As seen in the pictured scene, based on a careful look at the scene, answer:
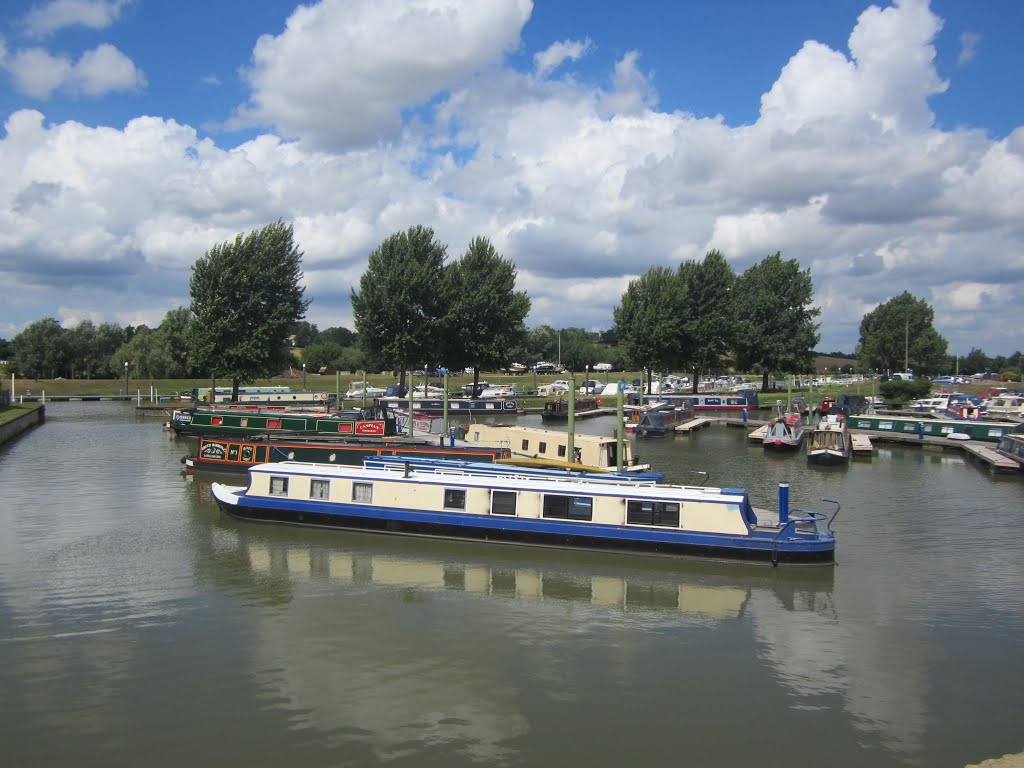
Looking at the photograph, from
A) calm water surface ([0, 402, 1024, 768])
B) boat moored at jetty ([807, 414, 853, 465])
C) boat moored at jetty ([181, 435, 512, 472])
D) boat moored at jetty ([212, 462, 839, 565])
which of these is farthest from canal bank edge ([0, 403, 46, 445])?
boat moored at jetty ([807, 414, 853, 465])

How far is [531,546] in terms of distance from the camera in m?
22.1

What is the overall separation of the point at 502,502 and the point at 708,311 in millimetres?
68976

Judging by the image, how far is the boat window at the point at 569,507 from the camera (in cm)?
2164

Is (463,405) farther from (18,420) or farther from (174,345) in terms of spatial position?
(174,345)

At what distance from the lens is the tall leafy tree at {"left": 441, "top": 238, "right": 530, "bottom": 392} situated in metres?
80.0

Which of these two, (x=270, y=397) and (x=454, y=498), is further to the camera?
(x=270, y=397)

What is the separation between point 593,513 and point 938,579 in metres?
9.09

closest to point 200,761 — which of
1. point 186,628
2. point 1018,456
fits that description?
point 186,628

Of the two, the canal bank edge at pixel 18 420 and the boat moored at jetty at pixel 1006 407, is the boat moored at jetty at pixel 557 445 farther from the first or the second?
the boat moored at jetty at pixel 1006 407

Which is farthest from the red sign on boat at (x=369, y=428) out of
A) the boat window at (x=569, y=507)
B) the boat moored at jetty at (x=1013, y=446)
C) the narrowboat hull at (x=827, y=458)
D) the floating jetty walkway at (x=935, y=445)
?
the boat moored at jetty at (x=1013, y=446)

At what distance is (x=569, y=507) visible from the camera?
21797 mm

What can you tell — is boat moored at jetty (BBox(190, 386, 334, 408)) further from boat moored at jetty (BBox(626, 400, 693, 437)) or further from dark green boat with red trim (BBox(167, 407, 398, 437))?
boat moored at jetty (BBox(626, 400, 693, 437))

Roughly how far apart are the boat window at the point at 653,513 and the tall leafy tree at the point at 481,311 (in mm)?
58366

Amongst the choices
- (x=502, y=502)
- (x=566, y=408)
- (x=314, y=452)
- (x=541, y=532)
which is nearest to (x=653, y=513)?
(x=541, y=532)
